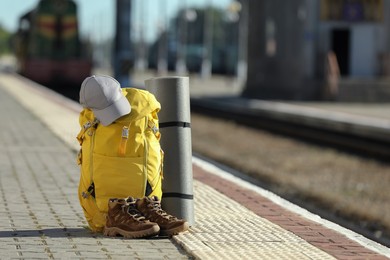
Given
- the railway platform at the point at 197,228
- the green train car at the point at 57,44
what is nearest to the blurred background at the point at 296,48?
the green train car at the point at 57,44

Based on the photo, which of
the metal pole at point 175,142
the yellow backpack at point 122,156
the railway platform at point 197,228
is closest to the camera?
the railway platform at point 197,228

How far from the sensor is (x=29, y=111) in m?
27.4

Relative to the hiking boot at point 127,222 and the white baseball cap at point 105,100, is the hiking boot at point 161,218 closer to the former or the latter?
the hiking boot at point 127,222

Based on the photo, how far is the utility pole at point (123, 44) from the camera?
33.3 meters

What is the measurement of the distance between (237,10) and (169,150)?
6869 centimetres

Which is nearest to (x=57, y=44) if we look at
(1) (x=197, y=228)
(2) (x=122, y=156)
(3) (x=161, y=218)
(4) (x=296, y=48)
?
(4) (x=296, y=48)

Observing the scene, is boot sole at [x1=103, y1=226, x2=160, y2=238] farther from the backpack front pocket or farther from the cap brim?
the cap brim

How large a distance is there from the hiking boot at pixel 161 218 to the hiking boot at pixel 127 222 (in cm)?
5

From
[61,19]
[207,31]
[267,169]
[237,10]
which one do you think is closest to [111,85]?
[267,169]

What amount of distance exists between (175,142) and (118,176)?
0.65m

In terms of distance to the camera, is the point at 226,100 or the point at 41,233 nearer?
the point at 41,233

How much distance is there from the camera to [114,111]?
778 centimetres

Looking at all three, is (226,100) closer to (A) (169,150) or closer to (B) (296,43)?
(B) (296,43)

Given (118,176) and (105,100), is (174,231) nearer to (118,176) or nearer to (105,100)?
(118,176)
